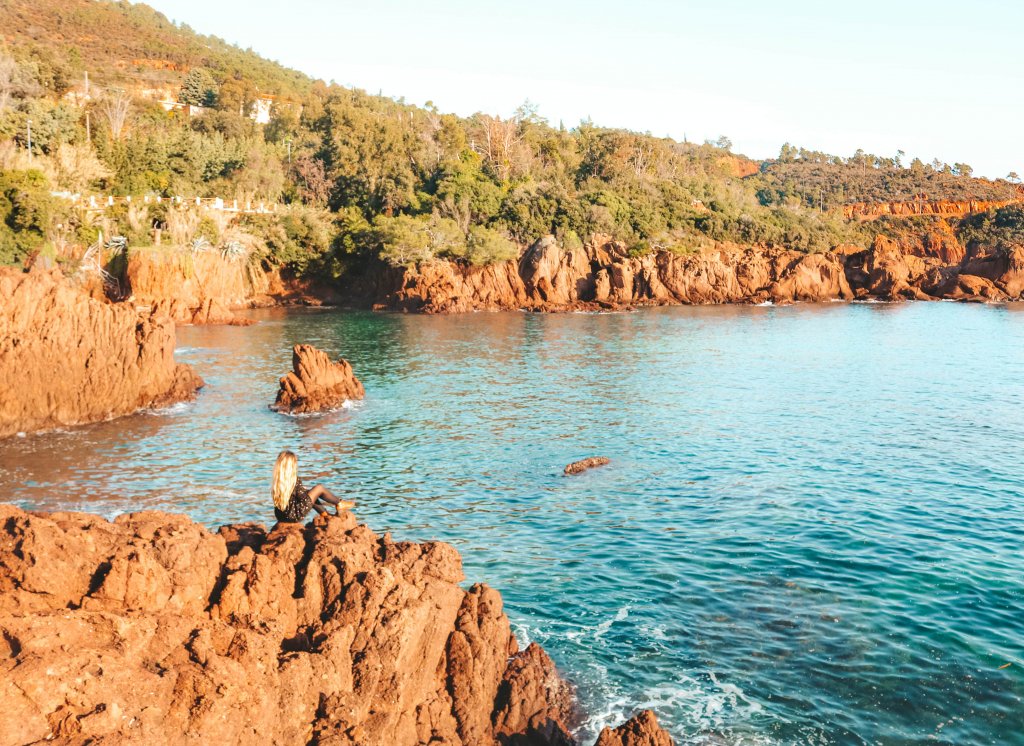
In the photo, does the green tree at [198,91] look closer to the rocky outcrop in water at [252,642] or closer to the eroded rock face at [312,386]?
the eroded rock face at [312,386]

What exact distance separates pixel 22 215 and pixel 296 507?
5158 centimetres

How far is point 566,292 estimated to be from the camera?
85.1 m

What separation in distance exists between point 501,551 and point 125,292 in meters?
56.0

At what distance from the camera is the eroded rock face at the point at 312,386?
114ft

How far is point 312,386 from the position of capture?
35188mm

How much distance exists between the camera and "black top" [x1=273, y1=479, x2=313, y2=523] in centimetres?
1278

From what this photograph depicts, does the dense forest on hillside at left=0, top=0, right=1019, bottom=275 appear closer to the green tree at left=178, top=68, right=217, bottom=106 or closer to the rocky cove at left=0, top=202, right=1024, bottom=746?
the green tree at left=178, top=68, right=217, bottom=106

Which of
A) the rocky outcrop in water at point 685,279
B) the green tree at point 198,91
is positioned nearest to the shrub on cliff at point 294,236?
the rocky outcrop in water at point 685,279

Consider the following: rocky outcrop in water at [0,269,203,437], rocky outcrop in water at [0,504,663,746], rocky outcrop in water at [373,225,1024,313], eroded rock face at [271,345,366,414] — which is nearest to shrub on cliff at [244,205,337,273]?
rocky outcrop in water at [373,225,1024,313]

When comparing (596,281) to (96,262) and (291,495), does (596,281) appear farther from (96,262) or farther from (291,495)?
(291,495)

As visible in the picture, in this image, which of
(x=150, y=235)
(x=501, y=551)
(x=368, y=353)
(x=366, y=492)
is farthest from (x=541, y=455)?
(x=150, y=235)

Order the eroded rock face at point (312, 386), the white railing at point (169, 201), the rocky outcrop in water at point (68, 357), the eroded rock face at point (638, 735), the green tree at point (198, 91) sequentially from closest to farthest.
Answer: the eroded rock face at point (638, 735) → the rocky outcrop in water at point (68, 357) → the eroded rock face at point (312, 386) → the white railing at point (169, 201) → the green tree at point (198, 91)

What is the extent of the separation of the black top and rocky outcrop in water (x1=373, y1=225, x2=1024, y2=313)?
64.8 metres

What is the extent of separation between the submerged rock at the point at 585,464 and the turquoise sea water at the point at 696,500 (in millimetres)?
334
